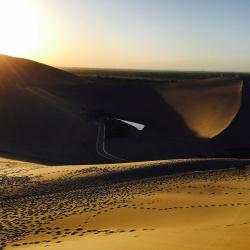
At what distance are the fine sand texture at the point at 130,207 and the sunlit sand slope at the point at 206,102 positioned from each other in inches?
758

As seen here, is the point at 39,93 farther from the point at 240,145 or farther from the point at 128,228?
the point at 128,228

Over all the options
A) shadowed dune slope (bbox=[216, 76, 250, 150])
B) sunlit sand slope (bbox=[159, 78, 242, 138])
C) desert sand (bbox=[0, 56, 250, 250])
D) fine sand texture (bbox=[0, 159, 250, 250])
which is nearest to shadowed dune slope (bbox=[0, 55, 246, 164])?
sunlit sand slope (bbox=[159, 78, 242, 138])

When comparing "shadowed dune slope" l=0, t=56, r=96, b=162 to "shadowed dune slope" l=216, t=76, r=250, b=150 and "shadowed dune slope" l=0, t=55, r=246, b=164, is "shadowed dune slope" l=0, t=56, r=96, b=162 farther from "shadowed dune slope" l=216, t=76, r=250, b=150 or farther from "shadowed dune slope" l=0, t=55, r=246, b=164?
"shadowed dune slope" l=216, t=76, r=250, b=150

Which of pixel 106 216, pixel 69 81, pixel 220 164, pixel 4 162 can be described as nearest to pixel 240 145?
pixel 220 164

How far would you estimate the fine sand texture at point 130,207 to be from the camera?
1048 cm

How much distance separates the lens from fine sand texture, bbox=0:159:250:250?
34.4 ft

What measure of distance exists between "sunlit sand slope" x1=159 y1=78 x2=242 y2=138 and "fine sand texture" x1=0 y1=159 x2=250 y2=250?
19.3 meters

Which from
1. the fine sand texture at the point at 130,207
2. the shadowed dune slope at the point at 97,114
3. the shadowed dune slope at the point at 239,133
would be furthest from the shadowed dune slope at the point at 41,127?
the shadowed dune slope at the point at 239,133

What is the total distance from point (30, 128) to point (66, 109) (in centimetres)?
800

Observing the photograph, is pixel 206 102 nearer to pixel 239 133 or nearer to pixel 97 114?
pixel 239 133

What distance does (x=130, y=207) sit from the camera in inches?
574

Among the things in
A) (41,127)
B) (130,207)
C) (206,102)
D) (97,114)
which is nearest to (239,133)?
(206,102)

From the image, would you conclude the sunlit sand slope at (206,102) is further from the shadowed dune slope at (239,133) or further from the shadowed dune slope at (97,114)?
the shadowed dune slope at (239,133)

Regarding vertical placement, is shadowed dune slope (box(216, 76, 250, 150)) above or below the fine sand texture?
above
